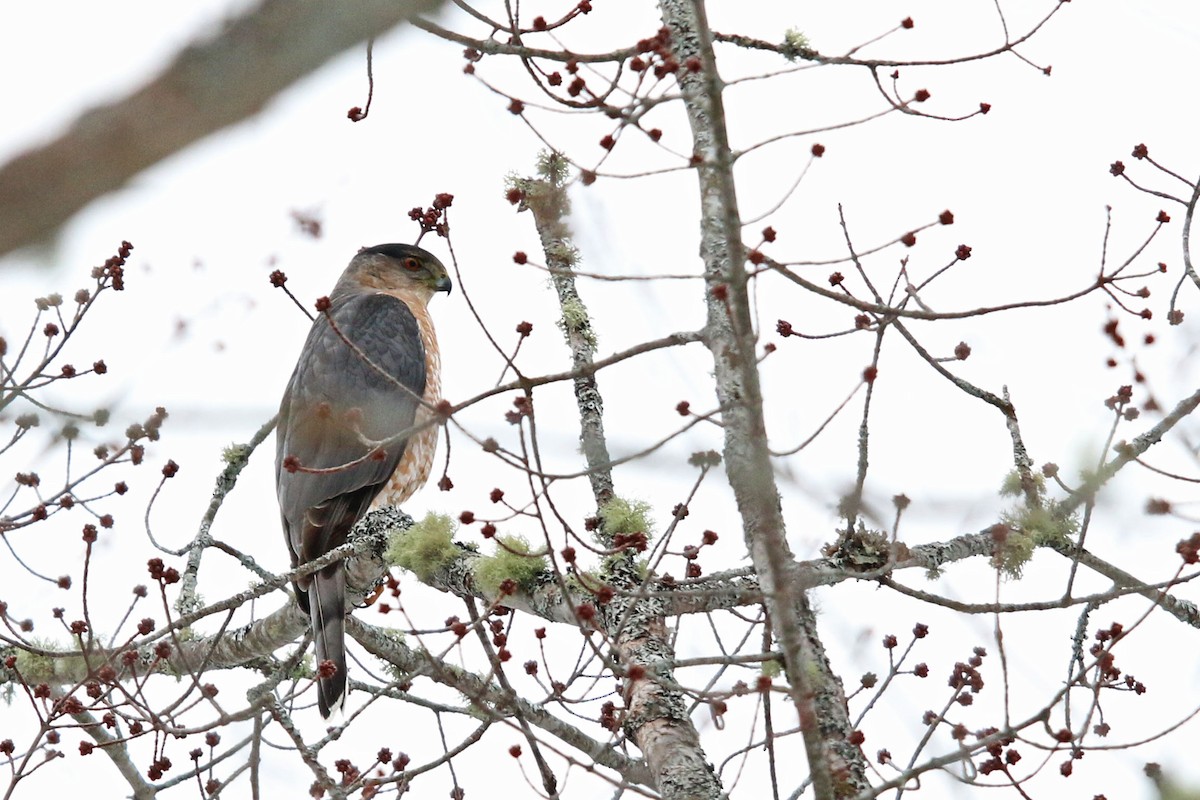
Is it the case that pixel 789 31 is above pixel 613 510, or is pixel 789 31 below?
above

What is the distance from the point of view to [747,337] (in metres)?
2.79

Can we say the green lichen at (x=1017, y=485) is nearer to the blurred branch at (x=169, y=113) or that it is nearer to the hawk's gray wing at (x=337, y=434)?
the hawk's gray wing at (x=337, y=434)

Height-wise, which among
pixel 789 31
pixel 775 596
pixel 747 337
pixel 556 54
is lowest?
pixel 775 596

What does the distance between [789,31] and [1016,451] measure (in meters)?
1.80

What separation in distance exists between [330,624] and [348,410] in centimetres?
82

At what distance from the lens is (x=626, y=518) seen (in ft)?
15.9

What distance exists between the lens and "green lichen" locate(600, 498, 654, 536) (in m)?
4.83

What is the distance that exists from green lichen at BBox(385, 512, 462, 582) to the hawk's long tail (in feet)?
1.31

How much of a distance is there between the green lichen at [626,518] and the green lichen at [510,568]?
0.34 meters

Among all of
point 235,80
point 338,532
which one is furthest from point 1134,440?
point 235,80

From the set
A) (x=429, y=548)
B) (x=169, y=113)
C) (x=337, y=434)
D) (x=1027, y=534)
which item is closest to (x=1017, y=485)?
(x=1027, y=534)

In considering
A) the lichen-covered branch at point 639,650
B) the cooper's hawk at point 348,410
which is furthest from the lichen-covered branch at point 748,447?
the cooper's hawk at point 348,410

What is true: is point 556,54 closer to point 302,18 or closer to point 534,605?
point 534,605

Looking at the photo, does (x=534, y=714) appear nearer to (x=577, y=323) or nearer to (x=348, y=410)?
(x=348, y=410)
